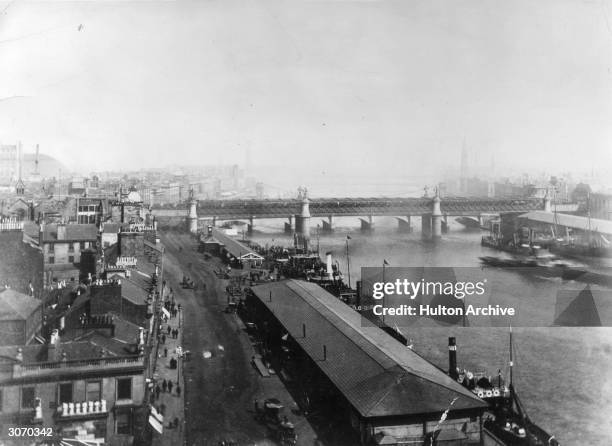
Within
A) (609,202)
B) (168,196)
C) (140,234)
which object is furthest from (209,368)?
(168,196)

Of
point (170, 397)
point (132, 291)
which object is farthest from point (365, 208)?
point (170, 397)

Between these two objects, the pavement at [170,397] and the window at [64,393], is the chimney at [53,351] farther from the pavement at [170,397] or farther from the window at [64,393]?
the pavement at [170,397]

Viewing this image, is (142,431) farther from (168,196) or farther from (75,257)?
(168,196)

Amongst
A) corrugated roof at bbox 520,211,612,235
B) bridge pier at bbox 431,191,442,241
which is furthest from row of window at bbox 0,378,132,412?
bridge pier at bbox 431,191,442,241

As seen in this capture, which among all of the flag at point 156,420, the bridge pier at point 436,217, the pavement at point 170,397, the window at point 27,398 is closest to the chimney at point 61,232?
the pavement at point 170,397

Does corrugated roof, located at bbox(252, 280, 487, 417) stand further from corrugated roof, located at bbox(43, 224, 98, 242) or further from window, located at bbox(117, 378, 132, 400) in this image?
corrugated roof, located at bbox(43, 224, 98, 242)
